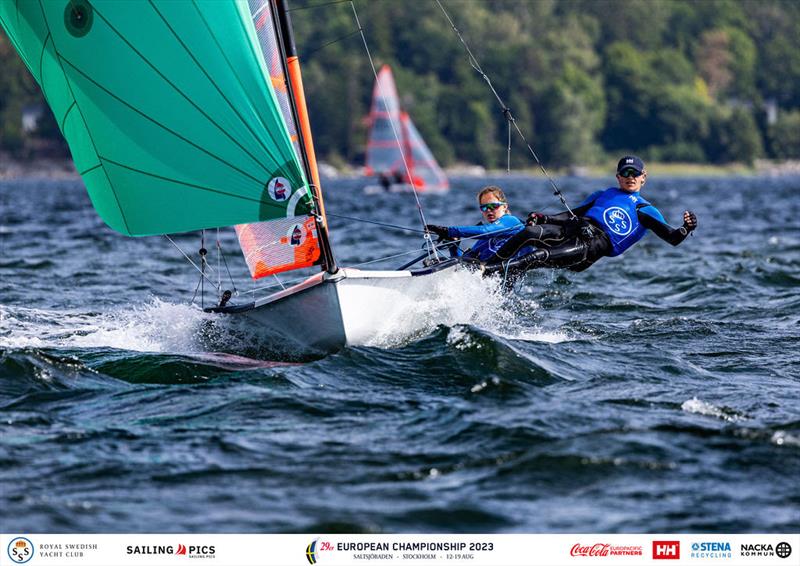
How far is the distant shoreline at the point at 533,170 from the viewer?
109625 mm

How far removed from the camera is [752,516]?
597 centimetres

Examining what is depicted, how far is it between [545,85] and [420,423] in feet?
367

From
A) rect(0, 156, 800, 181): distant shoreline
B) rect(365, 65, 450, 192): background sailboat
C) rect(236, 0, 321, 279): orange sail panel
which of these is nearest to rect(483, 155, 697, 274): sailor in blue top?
rect(236, 0, 321, 279): orange sail panel

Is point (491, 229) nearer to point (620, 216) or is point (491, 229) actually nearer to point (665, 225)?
point (620, 216)

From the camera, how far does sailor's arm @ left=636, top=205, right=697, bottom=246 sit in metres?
10.1

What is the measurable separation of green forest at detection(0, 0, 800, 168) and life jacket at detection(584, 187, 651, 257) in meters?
95.9

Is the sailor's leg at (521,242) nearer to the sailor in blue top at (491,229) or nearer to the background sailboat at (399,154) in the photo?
the sailor in blue top at (491,229)

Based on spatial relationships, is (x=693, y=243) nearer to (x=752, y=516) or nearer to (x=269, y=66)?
(x=269, y=66)
